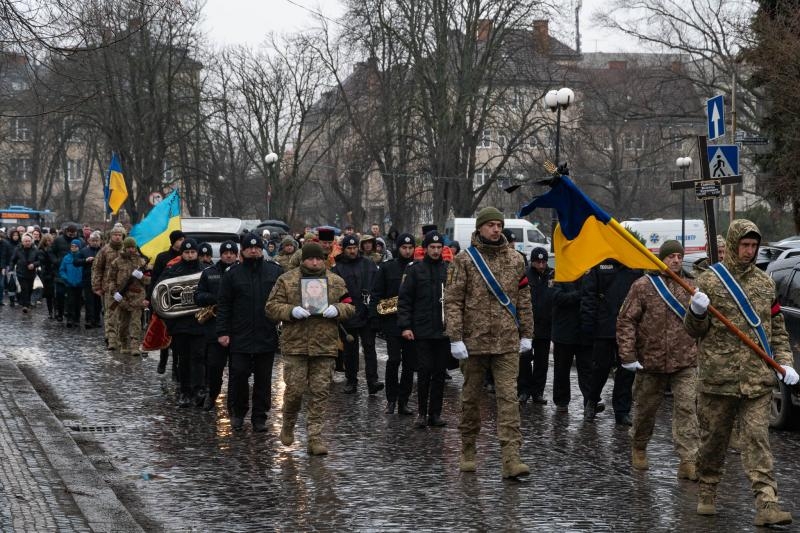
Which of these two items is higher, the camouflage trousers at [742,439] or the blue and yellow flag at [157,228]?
the blue and yellow flag at [157,228]

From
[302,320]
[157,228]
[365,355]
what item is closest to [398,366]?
[365,355]

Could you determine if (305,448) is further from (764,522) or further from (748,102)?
(748,102)

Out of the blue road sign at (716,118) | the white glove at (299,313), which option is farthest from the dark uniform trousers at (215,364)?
the blue road sign at (716,118)

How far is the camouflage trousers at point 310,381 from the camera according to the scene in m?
10.9

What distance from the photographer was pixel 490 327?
9.73 m

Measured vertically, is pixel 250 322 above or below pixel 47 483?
above

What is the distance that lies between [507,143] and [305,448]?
41995 millimetres

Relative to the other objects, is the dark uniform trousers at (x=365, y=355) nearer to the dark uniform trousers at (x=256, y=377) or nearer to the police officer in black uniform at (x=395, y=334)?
the police officer in black uniform at (x=395, y=334)

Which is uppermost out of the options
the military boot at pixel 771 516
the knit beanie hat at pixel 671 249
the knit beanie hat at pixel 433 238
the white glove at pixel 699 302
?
the knit beanie hat at pixel 433 238

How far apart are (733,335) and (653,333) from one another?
185 cm

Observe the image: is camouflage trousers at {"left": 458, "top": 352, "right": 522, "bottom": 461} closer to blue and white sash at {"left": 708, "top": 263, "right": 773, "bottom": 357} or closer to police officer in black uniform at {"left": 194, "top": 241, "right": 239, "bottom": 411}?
blue and white sash at {"left": 708, "top": 263, "right": 773, "bottom": 357}

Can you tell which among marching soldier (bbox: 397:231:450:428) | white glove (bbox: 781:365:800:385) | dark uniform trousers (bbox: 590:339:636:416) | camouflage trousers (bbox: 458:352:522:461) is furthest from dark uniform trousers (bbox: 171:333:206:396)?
white glove (bbox: 781:365:800:385)

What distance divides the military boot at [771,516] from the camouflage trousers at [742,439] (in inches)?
1.4

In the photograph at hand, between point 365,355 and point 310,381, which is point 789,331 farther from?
point 365,355
